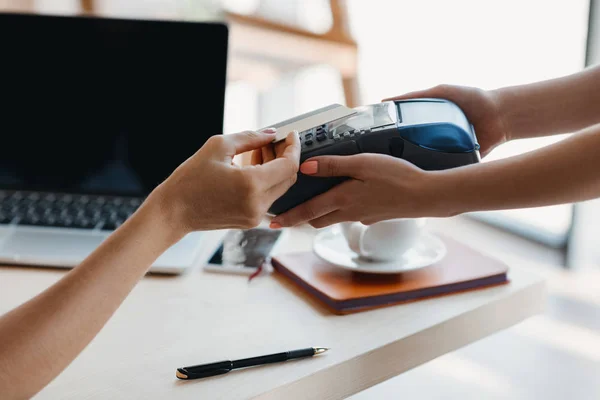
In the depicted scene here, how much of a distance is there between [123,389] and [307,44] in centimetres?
214

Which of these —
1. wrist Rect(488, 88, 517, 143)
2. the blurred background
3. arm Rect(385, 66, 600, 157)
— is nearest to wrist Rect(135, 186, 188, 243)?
arm Rect(385, 66, 600, 157)

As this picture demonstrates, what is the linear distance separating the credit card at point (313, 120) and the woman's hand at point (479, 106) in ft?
0.47

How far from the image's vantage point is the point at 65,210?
106 cm

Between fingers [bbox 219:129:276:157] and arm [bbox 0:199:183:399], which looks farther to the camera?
fingers [bbox 219:129:276:157]

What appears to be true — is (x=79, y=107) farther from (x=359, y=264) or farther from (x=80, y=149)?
(x=359, y=264)

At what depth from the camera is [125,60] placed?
104 cm

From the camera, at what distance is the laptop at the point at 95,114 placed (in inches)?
39.6

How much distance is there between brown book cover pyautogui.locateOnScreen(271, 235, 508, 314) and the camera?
2.59 feet

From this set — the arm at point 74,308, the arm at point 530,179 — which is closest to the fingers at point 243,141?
the arm at point 74,308

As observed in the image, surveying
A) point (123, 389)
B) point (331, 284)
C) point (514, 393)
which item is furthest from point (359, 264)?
point (514, 393)

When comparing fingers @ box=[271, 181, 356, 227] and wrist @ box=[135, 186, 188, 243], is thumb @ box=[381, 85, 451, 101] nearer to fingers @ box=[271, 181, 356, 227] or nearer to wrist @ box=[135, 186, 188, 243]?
fingers @ box=[271, 181, 356, 227]

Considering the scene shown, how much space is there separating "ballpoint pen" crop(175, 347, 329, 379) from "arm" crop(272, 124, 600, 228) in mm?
174

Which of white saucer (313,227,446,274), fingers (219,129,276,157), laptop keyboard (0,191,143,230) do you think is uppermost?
fingers (219,129,276,157)

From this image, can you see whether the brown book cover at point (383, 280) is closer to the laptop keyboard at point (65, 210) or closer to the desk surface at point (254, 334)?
the desk surface at point (254, 334)
